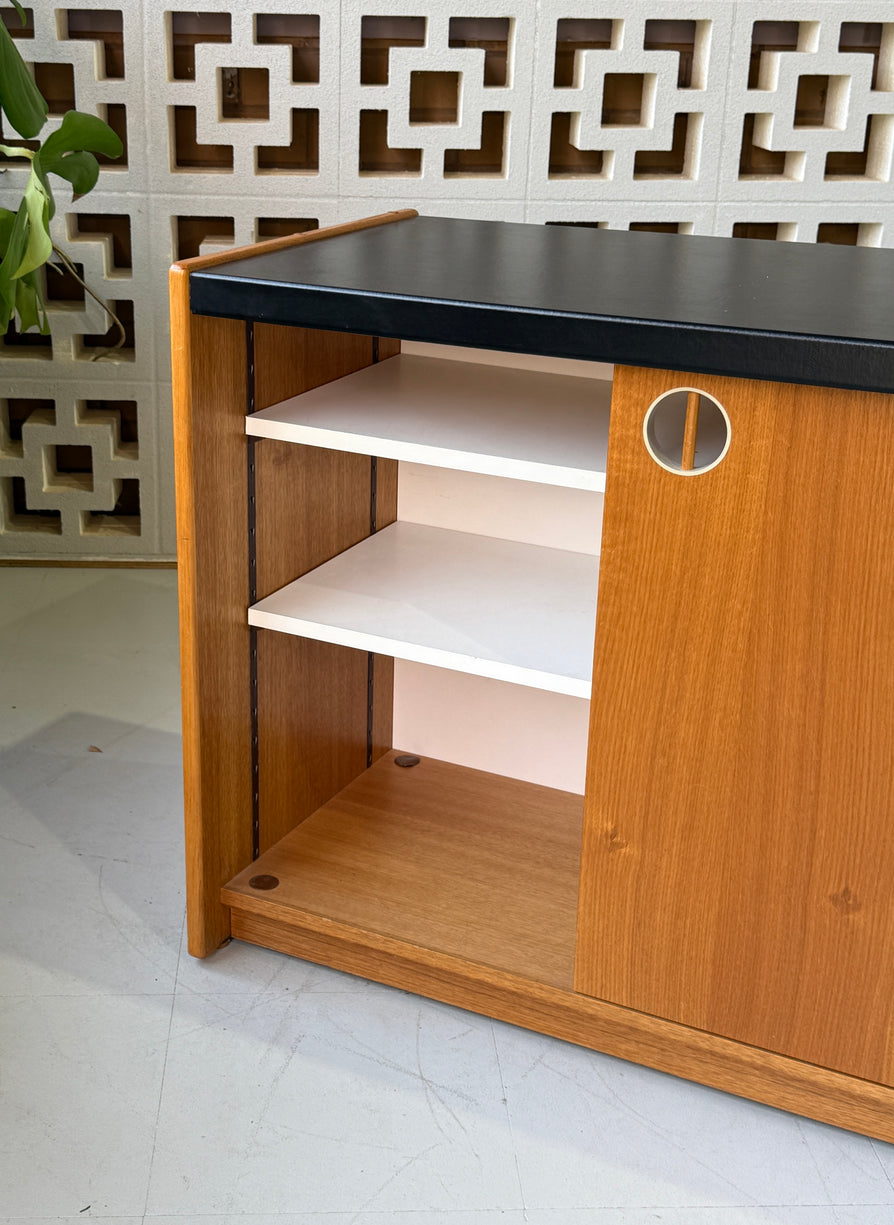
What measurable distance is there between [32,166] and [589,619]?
5.05ft

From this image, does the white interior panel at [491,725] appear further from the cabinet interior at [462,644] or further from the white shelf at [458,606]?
the white shelf at [458,606]

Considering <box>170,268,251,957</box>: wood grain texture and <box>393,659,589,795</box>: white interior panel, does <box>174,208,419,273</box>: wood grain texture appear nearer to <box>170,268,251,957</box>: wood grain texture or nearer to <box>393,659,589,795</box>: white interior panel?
<box>170,268,251,957</box>: wood grain texture

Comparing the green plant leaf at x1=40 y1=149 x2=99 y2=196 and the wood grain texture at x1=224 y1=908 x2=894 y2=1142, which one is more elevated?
the green plant leaf at x1=40 y1=149 x2=99 y2=196

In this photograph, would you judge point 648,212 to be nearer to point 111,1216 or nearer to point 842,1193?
point 842,1193

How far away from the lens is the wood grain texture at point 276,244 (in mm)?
1536

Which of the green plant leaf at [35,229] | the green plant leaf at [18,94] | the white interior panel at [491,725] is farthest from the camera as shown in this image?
the green plant leaf at [18,94]

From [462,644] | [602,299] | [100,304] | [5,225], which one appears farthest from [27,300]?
[602,299]

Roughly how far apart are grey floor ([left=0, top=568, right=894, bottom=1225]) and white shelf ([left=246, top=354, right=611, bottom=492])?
739mm

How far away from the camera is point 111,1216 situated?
1401 millimetres

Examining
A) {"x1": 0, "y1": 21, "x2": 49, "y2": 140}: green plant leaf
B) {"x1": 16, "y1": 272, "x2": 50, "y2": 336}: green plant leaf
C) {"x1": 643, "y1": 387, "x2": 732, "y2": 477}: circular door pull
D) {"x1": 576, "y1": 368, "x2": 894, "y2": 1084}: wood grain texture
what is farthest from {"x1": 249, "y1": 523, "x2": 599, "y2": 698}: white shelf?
{"x1": 0, "y1": 21, "x2": 49, "y2": 140}: green plant leaf

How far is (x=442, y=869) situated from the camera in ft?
6.18

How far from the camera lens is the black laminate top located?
128 centimetres

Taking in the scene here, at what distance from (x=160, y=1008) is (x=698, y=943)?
2.33 feet

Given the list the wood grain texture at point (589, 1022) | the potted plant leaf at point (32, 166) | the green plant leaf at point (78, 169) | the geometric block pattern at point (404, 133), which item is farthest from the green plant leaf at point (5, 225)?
the wood grain texture at point (589, 1022)
